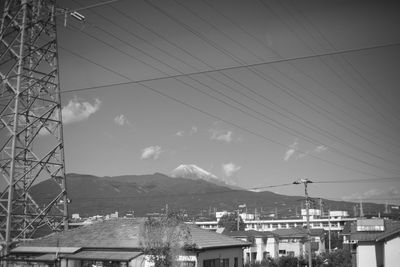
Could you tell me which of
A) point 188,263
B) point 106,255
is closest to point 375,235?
point 188,263

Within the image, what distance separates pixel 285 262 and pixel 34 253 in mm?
34323

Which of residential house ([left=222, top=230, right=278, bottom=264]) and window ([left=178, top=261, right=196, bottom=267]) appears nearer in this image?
window ([left=178, top=261, right=196, bottom=267])

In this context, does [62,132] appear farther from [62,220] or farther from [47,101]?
[62,220]

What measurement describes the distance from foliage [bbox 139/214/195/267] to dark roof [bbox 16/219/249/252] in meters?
1.30

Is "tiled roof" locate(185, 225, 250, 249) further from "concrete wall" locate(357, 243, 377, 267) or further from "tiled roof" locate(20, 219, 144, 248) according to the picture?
"concrete wall" locate(357, 243, 377, 267)

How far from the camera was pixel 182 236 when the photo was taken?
83.0 ft

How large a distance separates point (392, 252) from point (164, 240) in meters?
23.1

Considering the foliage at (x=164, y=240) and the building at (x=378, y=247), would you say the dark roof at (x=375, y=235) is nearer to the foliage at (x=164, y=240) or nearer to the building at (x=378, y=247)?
the building at (x=378, y=247)

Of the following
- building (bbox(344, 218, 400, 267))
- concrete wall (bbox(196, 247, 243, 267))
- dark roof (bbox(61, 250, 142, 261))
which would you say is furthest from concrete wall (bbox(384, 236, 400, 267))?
dark roof (bbox(61, 250, 142, 261))

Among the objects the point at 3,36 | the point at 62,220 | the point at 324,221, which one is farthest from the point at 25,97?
the point at 324,221

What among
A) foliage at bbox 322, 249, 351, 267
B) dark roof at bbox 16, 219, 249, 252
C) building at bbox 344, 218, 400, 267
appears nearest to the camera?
dark roof at bbox 16, 219, 249, 252

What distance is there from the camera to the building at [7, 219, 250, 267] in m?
26.2

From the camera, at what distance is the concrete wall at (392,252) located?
37.2 metres

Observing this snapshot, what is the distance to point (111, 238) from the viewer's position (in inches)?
1153
